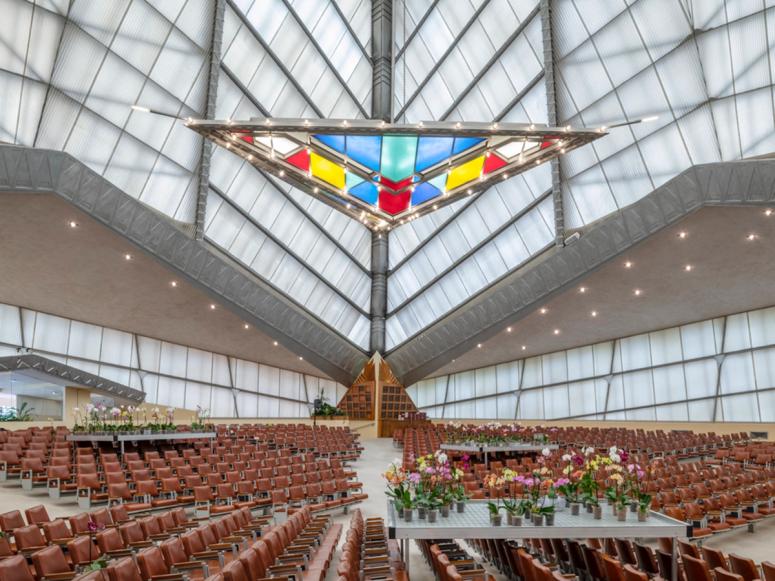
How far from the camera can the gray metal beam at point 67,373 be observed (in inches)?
849

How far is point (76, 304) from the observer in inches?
982

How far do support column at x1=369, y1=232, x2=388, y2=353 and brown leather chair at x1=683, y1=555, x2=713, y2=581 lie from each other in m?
29.7

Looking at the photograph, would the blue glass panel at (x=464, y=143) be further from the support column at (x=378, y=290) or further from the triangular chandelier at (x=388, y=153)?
the support column at (x=378, y=290)

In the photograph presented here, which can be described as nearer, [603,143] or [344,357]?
[603,143]

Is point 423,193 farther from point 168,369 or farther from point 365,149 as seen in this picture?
point 168,369

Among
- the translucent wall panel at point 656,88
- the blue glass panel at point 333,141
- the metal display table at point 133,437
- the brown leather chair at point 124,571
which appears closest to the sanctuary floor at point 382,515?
the metal display table at point 133,437

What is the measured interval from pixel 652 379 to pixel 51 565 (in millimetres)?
27297

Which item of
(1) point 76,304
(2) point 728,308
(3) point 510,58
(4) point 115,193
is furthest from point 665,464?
(1) point 76,304

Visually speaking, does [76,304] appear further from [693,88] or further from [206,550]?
[693,88]

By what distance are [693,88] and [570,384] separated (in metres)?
17.1

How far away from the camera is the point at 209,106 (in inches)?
915

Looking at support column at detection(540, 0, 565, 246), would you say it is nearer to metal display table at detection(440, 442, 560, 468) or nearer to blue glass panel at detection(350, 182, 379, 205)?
blue glass panel at detection(350, 182, 379, 205)

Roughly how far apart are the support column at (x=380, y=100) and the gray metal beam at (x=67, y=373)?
13968mm

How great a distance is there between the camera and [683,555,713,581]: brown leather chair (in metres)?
6.39
